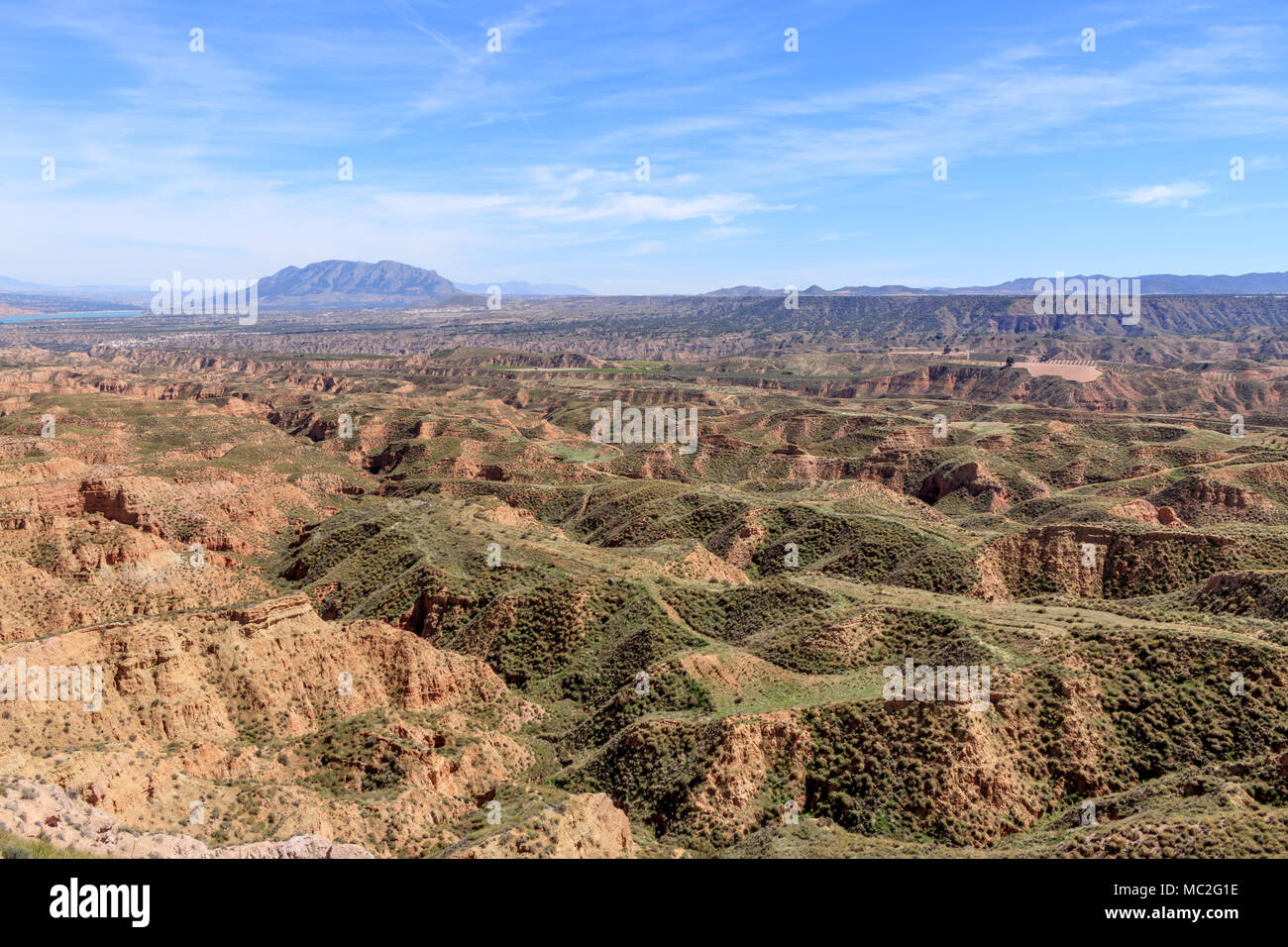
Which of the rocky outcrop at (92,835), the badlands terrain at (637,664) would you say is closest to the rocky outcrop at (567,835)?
the badlands terrain at (637,664)

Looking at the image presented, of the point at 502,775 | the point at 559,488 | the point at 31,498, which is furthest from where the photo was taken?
the point at 559,488

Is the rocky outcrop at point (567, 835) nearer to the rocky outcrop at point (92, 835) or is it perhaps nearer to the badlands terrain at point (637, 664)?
the badlands terrain at point (637, 664)

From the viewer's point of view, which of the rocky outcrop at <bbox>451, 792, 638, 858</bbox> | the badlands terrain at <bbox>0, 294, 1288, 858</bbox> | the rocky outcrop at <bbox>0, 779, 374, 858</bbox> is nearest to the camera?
the rocky outcrop at <bbox>0, 779, 374, 858</bbox>

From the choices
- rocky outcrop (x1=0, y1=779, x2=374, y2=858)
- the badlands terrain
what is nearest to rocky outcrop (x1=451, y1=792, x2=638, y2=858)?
the badlands terrain

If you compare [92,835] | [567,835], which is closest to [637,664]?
[567,835]

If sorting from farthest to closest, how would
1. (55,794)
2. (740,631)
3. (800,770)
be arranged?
(740,631) → (800,770) → (55,794)

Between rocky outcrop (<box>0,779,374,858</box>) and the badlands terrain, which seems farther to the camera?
the badlands terrain

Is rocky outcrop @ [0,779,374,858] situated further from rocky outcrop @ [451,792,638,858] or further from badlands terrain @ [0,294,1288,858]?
rocky outcrop @ [451,792,638,858]

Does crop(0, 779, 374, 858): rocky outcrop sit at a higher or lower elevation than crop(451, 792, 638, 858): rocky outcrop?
higher

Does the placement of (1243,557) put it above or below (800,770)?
above

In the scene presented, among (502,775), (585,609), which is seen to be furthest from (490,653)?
(502,775)
